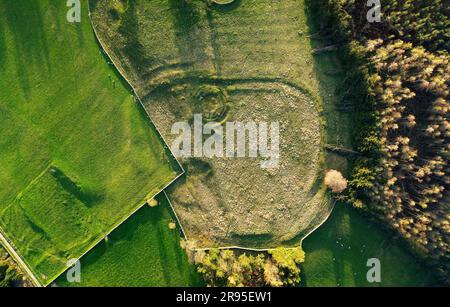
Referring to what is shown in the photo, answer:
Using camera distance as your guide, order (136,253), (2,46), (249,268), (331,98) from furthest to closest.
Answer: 1. (136,253)
2. (2,46)
3. (331,98)
4. (249,268)

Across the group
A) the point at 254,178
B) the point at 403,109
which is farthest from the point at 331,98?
the point at 254,178

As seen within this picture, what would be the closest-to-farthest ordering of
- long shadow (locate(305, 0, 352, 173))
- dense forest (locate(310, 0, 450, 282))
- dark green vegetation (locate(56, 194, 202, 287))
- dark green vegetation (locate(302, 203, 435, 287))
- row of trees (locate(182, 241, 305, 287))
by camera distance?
1. dense forest (locate(310, 0, 450, 282))
2. row of trees (locate(182, 241, 305, 287))
3. long shadow (locate(305, 0, 352, 173))
4. dark green vegetation (locate(302, 203, 435, 287))
5. dark green vegetation (locate(56, 194, 202, 287))

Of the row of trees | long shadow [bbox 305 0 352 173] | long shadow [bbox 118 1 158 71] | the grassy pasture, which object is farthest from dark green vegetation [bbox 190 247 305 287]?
long shadow [bbox 118 1 158 71]

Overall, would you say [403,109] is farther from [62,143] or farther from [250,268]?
[62,143]

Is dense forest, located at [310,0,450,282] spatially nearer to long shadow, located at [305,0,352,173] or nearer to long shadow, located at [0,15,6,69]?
long shadow, located at [305,0,352,173]
